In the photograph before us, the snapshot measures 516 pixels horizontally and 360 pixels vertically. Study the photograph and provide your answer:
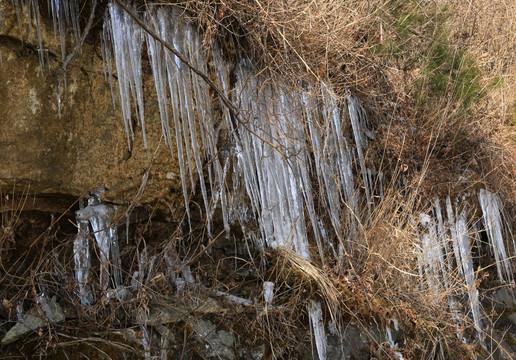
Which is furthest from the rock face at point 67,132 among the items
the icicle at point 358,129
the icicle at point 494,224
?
the icicle at point 494,224

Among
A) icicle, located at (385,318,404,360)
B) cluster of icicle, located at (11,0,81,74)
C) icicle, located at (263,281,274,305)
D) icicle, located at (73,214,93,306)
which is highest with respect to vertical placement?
cluster of icicle, located at (11,0,81,74)

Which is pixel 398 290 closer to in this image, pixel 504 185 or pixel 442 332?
pixel 442 332

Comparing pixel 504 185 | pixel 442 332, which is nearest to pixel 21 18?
pixel 442 332

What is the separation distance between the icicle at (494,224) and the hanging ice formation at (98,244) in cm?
336

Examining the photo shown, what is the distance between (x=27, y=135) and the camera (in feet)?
10.0

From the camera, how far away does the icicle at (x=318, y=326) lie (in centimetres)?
365

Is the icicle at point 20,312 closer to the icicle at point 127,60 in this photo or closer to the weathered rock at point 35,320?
the weathered rock at point 35,320

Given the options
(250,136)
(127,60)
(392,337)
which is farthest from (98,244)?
(392,337)

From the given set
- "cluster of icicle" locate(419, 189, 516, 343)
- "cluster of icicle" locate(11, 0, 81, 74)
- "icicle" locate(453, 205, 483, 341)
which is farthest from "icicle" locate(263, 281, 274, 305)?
"icicle" locate(453, 205, 483, 341)

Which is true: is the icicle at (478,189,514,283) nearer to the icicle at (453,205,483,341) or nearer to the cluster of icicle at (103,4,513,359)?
the icicle at (453,205,483,341)

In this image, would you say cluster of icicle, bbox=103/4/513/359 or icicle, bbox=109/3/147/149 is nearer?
icicle, bbox=109/3/147/149

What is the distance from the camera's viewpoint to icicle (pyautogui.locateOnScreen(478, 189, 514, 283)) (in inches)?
207

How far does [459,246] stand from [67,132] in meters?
3.41

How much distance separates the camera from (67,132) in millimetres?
3227
